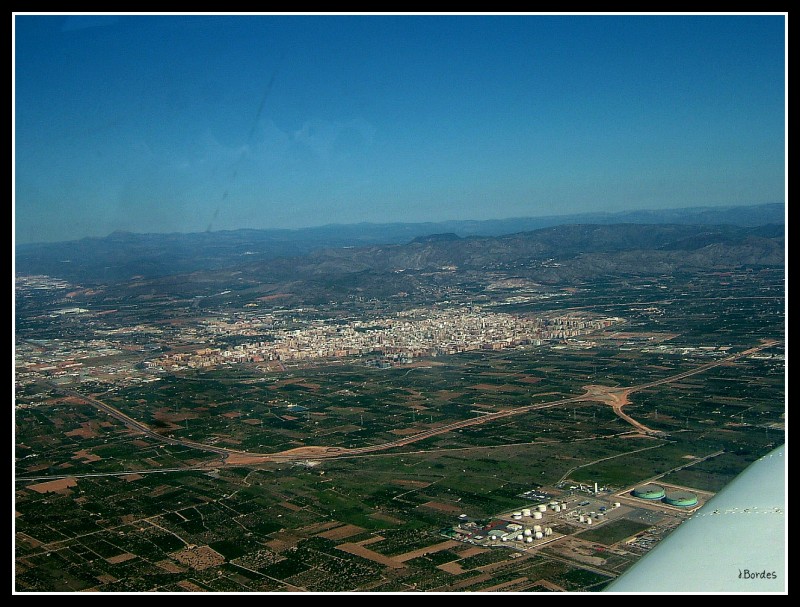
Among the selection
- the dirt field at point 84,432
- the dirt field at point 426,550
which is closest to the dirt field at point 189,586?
the dirt field at point 426,550

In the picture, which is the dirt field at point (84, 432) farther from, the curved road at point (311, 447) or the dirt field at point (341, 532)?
the dirt field at point (341, 532)

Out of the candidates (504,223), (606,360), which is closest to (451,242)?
(504,223)

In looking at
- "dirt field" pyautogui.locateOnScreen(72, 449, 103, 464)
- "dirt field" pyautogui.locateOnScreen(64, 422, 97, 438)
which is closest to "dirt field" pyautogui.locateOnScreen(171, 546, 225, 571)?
"dirt field" pyautogui.locateOnScreen(72, 449, 103, 464)

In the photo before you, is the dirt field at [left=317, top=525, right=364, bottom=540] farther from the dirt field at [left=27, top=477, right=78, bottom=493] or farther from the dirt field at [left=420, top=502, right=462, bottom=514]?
the dirt field at [left=27, top=477, right=78, bottom=493]

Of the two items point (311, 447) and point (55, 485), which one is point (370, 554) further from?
point (55, 485)
